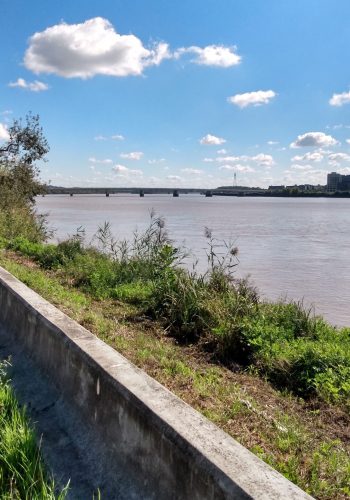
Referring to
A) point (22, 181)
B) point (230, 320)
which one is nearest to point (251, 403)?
point (230, 320)

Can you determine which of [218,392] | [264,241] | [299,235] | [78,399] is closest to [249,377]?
[218,392]

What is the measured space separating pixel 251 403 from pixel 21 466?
216 cm

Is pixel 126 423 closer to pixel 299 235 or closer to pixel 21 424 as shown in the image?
pixel 21 424

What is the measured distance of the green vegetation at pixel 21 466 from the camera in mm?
2873

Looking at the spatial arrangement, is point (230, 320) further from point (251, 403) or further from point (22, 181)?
point (22, 181)

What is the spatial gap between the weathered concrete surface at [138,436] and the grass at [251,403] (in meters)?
0.86

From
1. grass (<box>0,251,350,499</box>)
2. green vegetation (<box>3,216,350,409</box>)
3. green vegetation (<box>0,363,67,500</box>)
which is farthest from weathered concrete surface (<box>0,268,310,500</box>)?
green vegetation (<box>3,216,350,409</box>)

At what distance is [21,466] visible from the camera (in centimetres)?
308

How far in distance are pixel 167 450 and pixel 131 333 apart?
155 inches

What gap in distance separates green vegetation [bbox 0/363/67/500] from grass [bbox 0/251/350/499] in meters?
1.42

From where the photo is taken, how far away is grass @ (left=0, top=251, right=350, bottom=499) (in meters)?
3.35

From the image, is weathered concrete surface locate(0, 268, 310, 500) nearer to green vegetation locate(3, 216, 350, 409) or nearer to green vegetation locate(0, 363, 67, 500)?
green vegetation locate(0, 363, 67, 500)

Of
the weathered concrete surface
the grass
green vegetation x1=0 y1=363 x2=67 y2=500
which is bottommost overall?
the grass

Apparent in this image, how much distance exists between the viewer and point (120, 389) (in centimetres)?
323
